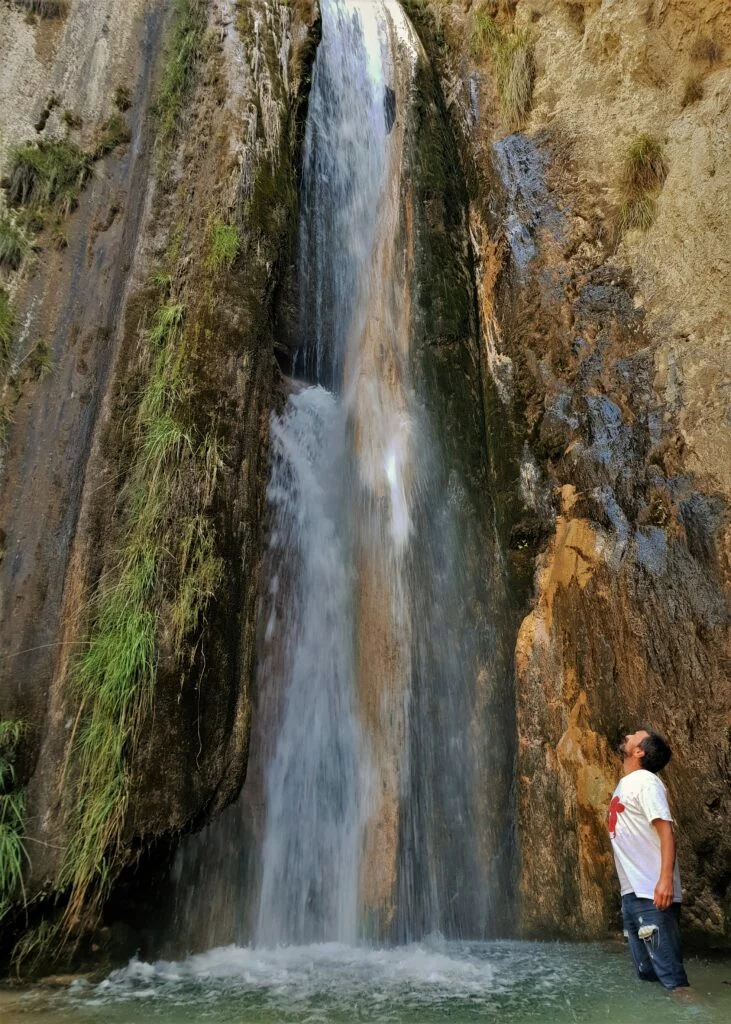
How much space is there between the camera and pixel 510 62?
A: 755cm

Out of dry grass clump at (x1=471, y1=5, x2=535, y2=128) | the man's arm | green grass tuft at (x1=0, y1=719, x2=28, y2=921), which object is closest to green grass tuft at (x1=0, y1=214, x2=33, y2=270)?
green grass tuft at (x1=0, y1=719, x2=28, y2=921)

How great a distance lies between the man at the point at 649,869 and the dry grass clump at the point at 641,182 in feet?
14.9

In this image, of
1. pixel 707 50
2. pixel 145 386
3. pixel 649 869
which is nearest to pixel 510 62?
pixel 707 50

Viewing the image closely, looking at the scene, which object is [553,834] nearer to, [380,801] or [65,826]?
[380,801]

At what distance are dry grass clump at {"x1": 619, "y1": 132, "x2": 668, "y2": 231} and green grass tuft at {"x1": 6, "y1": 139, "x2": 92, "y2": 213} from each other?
4435 mm

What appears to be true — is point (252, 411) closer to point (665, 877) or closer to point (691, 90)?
point (665, 877)

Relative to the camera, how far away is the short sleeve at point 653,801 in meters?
3.30

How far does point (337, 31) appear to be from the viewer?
26.6 ft

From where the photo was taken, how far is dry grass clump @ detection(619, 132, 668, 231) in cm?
626

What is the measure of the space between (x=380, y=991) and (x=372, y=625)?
2628mm

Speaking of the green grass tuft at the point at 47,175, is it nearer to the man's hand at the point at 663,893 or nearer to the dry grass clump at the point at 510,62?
the dry grass clump at the point at 510,62

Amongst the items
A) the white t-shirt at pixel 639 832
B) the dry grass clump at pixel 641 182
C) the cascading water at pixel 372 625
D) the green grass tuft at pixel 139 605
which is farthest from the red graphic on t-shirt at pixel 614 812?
the dry grass clump at pixel 641 182

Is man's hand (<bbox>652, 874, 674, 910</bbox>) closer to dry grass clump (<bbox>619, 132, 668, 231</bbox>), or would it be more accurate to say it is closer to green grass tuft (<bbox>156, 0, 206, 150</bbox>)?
dry grass clump (<bbox>619, 132, 668, 231</bbox>)

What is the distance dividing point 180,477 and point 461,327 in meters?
3.35
